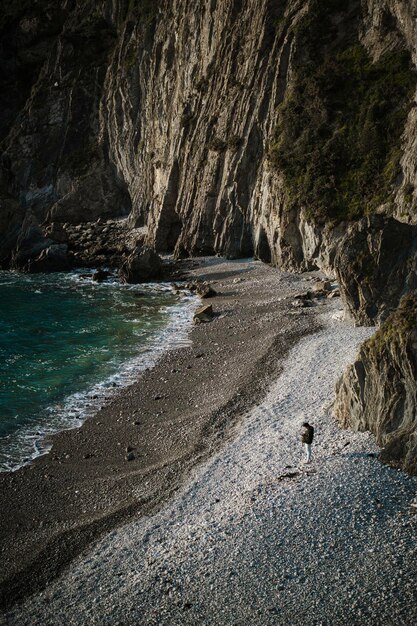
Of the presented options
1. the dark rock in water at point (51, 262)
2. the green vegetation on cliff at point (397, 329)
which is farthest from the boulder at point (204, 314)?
the dark rock in water at point (51, 262)

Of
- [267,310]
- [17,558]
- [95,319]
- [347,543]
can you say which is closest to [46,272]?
[95,319]

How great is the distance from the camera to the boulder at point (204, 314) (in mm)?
39594

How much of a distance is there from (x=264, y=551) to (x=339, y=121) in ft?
133

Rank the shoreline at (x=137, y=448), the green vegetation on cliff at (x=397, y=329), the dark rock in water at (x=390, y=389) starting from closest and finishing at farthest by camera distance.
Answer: the shoreline at (x=137, y=448) → the dark rock in water at (x=390, y=389) → the green vegetation on cliff at (x=397, y=329)

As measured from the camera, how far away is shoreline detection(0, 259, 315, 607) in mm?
17594

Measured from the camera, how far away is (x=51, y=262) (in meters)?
62.3

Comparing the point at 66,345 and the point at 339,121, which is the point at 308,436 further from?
the point at 339,121

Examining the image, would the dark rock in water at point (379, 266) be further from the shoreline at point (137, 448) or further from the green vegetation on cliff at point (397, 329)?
the green vegetation on cliff at point (397, 329)

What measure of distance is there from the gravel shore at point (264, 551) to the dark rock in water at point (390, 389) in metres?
0.59

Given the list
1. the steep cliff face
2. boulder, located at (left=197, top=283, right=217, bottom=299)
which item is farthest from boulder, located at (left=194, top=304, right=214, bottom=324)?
the steep cliff face

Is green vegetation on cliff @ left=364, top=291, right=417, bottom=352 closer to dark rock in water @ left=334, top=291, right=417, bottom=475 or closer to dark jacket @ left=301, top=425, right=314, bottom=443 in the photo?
dark rock in water @ left=334, top=291, right=417, bottom=475

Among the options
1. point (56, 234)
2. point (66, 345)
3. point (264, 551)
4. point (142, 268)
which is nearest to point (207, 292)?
point (142, 268)

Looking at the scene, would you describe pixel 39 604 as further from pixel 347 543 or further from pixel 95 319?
pixel 95 319

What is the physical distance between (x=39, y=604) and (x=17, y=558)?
7.44 ft
